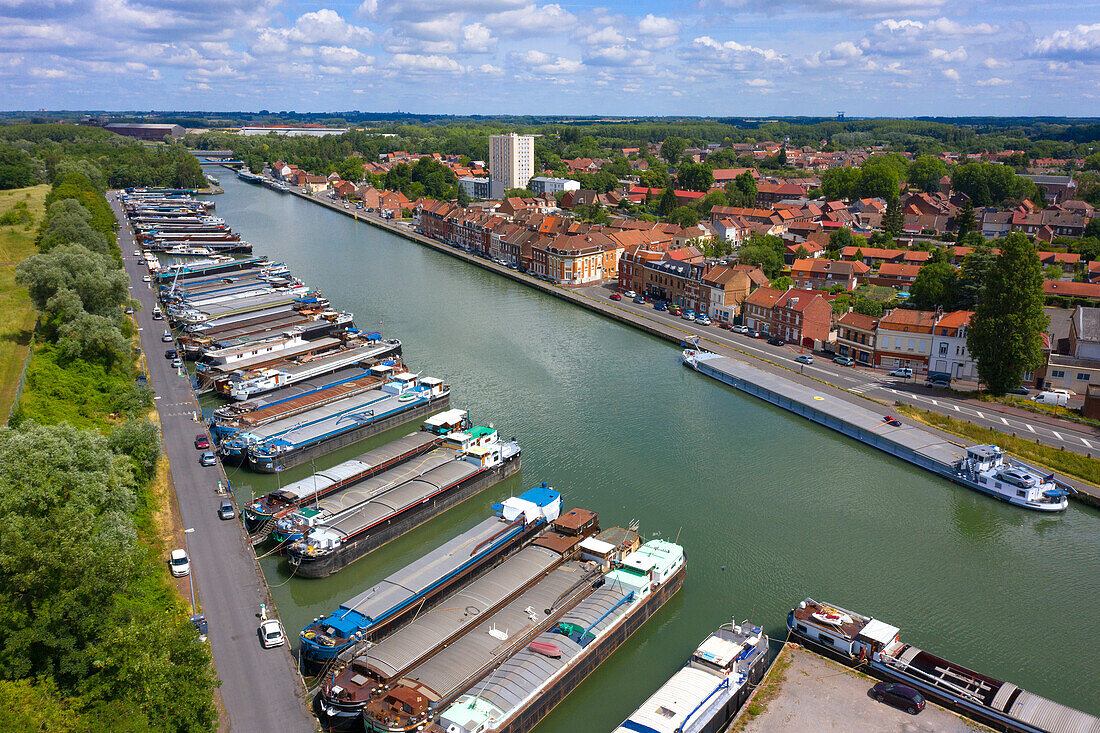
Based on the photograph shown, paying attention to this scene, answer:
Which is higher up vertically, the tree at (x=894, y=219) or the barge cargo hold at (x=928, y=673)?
the tree at (x=894, y=219)

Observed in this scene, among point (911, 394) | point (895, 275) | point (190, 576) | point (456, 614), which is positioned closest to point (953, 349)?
point (911, 394)

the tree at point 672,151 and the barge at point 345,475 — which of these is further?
the tree at point 672,151

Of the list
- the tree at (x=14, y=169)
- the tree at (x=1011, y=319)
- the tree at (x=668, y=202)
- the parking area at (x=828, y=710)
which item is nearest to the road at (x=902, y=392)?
the tree at (x=1011, y=319)

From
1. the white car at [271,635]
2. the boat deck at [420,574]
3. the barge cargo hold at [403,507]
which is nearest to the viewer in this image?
the white car at [271,635]

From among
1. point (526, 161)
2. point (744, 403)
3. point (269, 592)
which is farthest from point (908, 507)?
point (526, 161)

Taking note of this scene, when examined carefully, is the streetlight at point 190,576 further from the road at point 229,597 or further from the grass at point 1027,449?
the grass at point 1027,449

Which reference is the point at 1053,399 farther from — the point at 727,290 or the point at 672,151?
the point at 672,151
